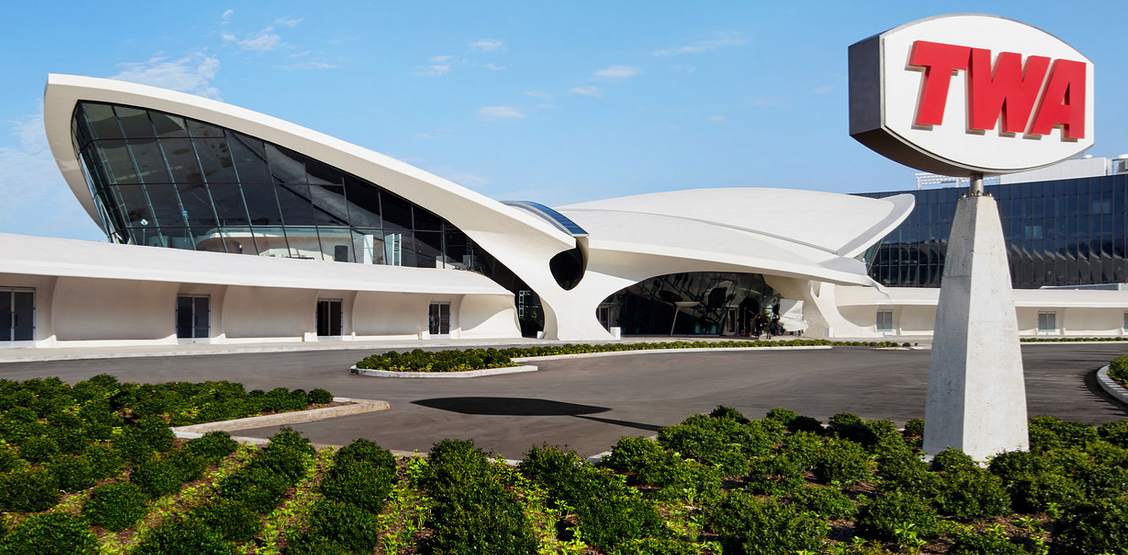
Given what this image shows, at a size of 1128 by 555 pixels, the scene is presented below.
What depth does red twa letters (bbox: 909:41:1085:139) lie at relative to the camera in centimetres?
982

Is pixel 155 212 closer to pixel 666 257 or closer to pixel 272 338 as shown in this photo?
pixel 272 338

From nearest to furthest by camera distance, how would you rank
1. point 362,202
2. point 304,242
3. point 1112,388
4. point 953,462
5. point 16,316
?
point 953,462 → point 1112,388 → point 16,316 → point 304,242 → point 362,202

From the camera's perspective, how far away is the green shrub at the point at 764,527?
6.05 meters

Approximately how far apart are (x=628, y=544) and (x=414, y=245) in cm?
3264

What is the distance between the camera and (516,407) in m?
14.3

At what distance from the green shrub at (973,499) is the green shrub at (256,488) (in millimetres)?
6147

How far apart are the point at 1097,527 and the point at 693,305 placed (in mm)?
40761

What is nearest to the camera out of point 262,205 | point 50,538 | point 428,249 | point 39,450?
point 50,538

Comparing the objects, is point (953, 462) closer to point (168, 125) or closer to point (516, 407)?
point (516, 407)

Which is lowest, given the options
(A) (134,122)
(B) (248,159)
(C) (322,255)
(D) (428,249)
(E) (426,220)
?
(C) (322,255)

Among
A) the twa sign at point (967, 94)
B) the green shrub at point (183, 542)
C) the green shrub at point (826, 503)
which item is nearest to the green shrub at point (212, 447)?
the green shrub at point (183, 542)

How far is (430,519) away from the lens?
7.06m

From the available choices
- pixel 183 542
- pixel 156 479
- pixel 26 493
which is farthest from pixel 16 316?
pixel 183 542

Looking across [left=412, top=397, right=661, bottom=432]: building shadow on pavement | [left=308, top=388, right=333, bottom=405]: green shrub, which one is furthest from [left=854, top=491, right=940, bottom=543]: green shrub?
[left=308, top=388, right=333, bottom=405]: green shrub
